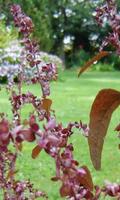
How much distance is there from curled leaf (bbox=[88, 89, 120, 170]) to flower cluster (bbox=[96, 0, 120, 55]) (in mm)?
95

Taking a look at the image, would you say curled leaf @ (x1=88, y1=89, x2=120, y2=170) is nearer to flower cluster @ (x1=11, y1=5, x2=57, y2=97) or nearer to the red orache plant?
the red orache plant

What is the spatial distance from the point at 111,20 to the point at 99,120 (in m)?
0.20

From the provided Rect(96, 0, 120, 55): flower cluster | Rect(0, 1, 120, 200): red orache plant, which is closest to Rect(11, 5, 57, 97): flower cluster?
Rect(0, 1, 120, 200): red orache plant

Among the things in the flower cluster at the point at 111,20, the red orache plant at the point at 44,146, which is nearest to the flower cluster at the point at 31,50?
the red orache plant at the point at 44,146

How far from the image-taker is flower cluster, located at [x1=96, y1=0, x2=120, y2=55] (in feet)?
4.09

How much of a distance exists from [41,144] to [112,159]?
5606 millimetres

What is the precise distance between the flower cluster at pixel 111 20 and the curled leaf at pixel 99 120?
10 cm

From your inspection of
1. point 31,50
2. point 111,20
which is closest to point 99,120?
point 111,20

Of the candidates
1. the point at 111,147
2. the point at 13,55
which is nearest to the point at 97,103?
the point at 111,147

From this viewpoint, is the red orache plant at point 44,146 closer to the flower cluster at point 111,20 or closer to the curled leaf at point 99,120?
the curled leaf at point 99,120

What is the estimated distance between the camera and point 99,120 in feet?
4.21

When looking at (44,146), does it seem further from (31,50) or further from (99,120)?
(31,50)

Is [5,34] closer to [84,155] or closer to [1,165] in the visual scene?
[84,155]

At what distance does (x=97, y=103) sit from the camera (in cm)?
125
